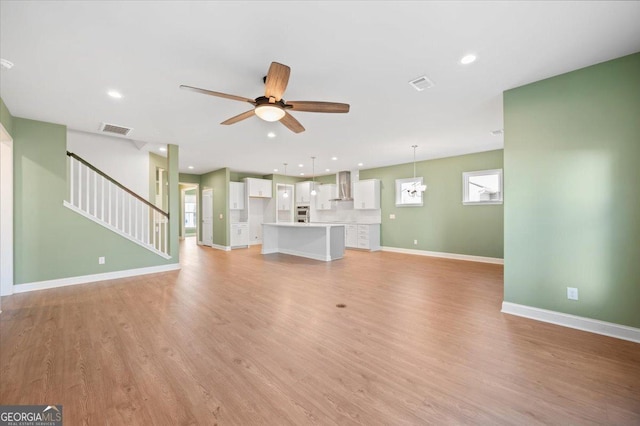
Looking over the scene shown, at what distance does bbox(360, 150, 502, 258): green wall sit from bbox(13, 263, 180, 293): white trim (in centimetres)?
628

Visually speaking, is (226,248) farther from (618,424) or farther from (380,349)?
(618,424)

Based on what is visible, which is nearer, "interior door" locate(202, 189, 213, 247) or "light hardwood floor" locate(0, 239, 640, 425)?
"light hardwood floor" locate(0, 239, 640, 425)

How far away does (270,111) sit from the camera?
8.84 ft

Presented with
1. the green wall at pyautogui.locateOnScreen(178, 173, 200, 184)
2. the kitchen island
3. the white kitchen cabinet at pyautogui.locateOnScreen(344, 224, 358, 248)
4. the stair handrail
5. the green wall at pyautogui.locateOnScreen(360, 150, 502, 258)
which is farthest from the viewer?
the green wall at pyautogui.locateOnScreen(178, 173, 200, 184)

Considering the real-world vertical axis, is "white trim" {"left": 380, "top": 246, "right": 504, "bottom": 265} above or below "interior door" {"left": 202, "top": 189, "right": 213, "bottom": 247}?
below

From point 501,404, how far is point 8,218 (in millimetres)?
6376

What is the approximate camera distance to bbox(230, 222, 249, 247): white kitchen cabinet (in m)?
9.02

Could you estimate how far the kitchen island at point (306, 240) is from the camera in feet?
22.1

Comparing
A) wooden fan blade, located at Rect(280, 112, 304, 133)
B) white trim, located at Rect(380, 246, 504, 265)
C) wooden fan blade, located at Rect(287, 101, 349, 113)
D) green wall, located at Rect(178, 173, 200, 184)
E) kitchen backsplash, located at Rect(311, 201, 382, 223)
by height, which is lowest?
white trim, located at Rect(380, 246, 504, 265)

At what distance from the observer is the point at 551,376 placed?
1.98m

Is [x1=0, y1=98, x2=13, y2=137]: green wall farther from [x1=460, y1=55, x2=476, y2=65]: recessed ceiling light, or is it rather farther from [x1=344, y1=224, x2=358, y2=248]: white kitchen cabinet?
[x1=344, y1=224, x2=358, y2=248]: white kitchen cabinet

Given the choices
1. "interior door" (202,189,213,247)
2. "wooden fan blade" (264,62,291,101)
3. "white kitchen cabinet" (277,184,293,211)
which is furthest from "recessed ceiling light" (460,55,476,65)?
"interior door" (202,189,213,247)

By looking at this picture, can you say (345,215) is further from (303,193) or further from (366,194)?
(303,193)

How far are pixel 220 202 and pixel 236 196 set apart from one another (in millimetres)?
578
